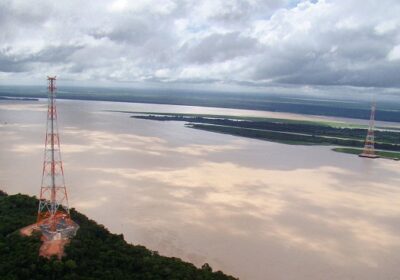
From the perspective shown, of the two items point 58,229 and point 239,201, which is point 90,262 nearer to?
point 58,229

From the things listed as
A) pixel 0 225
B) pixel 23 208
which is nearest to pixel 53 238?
pixel 0 225

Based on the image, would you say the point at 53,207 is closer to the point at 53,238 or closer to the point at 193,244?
the point at 53,238

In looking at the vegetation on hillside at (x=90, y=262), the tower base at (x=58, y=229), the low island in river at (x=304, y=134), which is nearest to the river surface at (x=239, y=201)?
the vegetation on hillside at (x=90, y=262)

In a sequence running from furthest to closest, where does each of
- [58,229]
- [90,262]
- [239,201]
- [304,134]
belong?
[304,134] < [239,201] < [58,229] < [90,262]

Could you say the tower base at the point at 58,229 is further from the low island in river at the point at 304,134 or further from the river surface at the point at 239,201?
the low island in river at the point at 304,134

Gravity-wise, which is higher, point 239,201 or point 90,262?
point 90,262

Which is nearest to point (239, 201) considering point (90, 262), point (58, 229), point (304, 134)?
point (58, 229)
